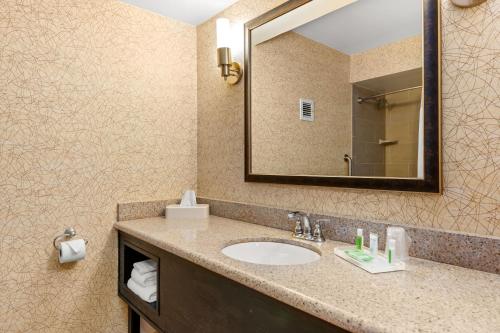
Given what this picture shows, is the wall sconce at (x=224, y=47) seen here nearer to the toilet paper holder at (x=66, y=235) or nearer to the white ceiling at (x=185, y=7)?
the white ceiling at (x=185, y=7)

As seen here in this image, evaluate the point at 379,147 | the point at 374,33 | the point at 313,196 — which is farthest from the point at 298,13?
the point at 313,196

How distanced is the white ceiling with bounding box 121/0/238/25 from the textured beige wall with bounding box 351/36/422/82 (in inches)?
37.0

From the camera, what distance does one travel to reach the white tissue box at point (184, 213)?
1.66 metres

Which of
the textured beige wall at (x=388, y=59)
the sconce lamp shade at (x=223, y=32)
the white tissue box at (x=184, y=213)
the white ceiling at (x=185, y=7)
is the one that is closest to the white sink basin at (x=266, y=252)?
the white tissue box at (x=184, y=213)

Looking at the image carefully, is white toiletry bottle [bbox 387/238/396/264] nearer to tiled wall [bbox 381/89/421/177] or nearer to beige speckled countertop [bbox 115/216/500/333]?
beige speckled countertop [bbox 115/216/500/333]

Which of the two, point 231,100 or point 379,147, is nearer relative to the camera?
point 379,147

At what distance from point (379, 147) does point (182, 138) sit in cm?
126

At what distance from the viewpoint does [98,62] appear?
1.58 metres

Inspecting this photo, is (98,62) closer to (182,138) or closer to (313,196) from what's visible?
(182,138)

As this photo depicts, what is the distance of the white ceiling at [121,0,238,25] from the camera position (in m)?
1.70

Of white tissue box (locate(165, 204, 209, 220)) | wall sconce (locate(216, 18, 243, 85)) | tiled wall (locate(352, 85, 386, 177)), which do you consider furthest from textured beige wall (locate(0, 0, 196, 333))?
tiled wall (locate(352, 85, 386, 177))

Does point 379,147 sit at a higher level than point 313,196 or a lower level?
higher

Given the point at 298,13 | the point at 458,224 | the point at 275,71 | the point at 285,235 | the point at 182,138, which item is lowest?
the point at 285,235

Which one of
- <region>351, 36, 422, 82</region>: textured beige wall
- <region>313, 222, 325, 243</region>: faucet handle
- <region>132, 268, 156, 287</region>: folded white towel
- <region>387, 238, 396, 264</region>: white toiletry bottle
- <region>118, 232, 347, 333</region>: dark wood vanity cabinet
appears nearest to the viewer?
<region>118, 232, 347, 333</region>: dark wood vanity cabinet
